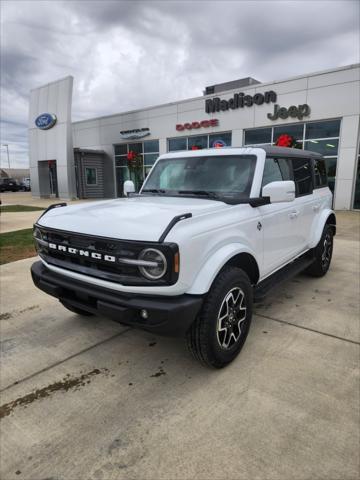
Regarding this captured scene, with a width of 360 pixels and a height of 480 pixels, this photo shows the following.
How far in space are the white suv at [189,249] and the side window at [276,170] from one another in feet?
0.04

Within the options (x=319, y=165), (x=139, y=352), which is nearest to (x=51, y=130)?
(x=319, y=165)

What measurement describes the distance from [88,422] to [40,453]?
0.33 metres

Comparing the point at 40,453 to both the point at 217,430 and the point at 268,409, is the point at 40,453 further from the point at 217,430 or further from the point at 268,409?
the point at 268,409

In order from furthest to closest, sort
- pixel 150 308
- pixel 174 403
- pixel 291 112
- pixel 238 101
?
pixel 238 101 < pixel 291 112 < pixel 174 403 < pixel 150 308

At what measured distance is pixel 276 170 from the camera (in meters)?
3.69

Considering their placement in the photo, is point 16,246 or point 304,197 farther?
point 16,246

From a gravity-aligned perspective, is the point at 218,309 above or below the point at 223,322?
above

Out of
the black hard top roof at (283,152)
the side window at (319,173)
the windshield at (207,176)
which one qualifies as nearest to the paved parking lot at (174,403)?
the windshield at (207,176)

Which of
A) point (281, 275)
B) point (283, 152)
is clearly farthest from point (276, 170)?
point (281, 275)

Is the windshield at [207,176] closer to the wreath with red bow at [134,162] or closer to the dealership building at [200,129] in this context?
the dealership building at [200,129]

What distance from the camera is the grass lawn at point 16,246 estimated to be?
21.6 ft

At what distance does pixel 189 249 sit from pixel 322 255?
11.3ft

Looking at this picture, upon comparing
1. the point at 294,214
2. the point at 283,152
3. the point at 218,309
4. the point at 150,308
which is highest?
the point at 283,152

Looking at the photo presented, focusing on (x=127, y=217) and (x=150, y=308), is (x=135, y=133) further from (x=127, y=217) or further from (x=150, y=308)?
(x=150, y=308)
